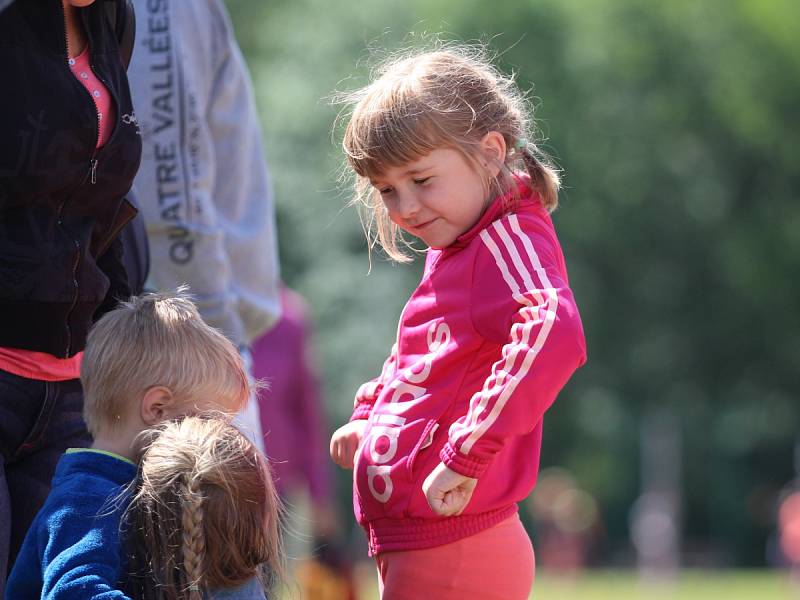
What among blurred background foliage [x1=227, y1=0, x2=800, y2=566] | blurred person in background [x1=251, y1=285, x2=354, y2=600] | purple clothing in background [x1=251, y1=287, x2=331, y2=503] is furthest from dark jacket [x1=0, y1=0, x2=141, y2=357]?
blurred background foliage [x1=227, y1=0, x2=800, y2=566]

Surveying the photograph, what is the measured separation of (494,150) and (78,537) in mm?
1316

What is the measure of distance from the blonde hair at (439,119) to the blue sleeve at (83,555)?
3.46ft

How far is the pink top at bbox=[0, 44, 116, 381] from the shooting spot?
3.19m

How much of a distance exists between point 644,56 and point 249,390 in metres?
28.7

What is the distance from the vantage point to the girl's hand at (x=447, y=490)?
10.1 ft

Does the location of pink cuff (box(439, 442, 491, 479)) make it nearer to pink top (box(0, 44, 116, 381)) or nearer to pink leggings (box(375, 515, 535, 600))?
pink leggings (box(375, 515, 535, 600))

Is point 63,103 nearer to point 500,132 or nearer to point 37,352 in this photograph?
point 37,352

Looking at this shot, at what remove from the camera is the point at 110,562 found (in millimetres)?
2795

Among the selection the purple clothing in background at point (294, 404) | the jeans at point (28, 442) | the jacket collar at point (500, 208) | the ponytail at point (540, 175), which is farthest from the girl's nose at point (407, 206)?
the purple clothing in background at point (294, 404)

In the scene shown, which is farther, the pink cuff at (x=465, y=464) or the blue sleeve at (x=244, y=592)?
the pink cuff at (x=465, y=464)

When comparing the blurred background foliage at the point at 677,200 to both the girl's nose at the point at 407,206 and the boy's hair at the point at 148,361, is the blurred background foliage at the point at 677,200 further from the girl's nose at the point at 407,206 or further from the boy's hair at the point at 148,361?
the boy's hair at the point at 148,361

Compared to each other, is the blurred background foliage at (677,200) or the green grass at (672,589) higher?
the blurred background foliage at (677,200)

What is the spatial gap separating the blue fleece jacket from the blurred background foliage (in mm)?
25611

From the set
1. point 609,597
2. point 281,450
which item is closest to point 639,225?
point 609,597
